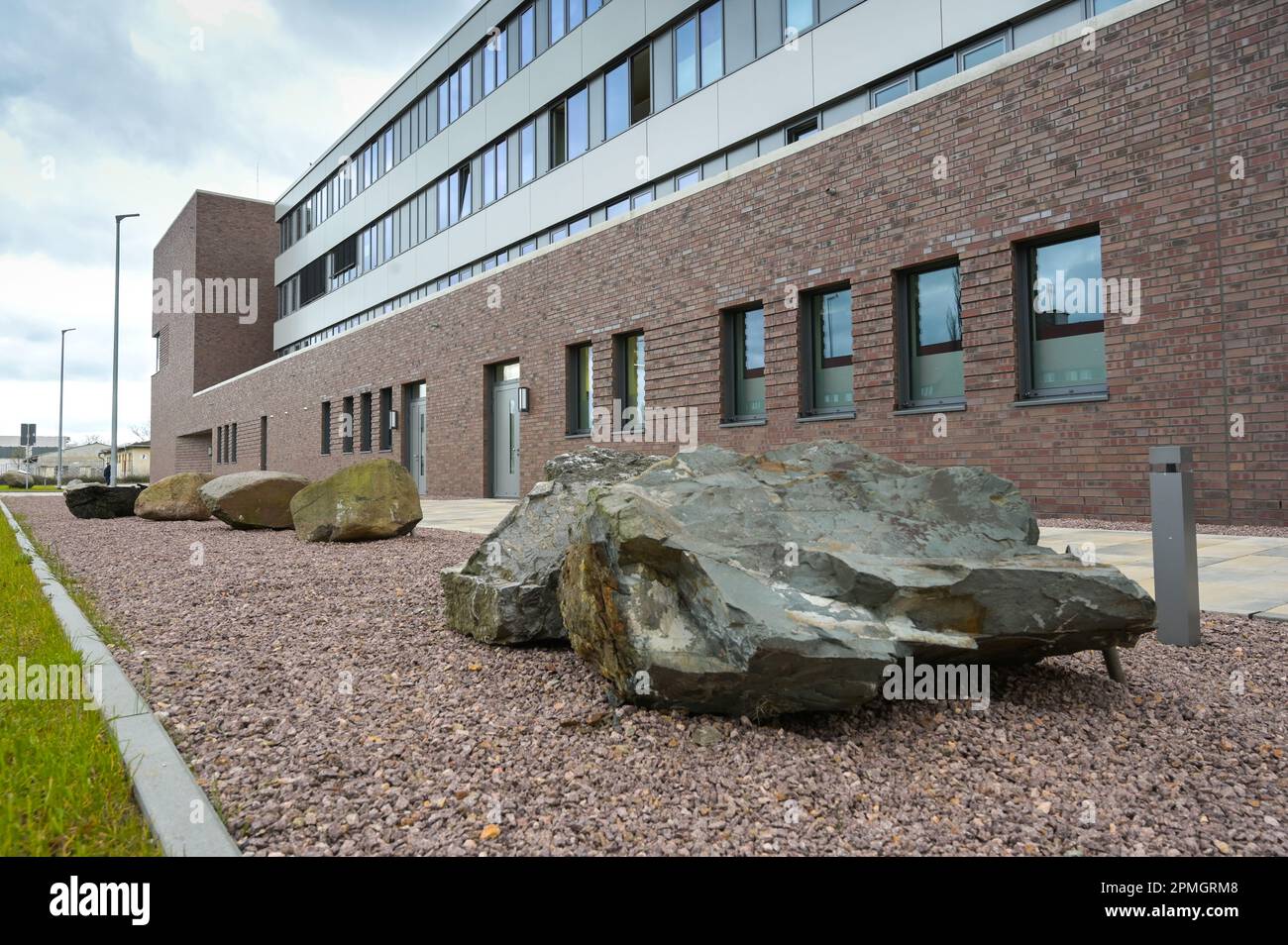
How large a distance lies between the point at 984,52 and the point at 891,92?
1.46 meters

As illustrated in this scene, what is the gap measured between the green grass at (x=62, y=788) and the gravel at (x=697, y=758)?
228 millimetres

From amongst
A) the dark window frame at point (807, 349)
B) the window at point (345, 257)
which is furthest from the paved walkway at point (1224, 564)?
the window at point (345, 257)

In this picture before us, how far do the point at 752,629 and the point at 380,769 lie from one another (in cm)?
128

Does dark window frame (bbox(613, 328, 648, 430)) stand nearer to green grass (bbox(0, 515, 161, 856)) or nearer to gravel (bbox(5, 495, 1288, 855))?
gravel (bbox(5, 495, 1288, 855))

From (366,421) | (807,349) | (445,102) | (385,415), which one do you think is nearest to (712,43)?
(807,349)

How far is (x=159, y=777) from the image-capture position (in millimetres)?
2311

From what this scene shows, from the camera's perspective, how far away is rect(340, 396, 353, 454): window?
85.0 feet

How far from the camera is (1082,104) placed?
9094 mm

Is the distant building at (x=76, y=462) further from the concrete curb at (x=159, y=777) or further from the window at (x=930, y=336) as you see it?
the concrete curb at (x=159, y=777)

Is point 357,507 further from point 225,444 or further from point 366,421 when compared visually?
point 225,444

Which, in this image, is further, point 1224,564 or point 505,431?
point 505,431

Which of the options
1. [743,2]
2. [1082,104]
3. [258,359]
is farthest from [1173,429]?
[258,359]

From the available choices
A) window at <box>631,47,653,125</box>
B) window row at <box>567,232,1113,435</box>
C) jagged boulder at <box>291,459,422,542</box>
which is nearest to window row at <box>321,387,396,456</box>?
window at <box>631,47,653,125</box>

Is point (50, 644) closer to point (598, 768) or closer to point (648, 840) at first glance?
point (598, 768)
